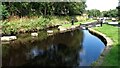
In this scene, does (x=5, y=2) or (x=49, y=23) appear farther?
(x=49, y=23)

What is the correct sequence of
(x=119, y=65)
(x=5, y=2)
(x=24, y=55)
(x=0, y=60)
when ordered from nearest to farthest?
(x=119, y=65)
(x=0, y=60)
(x=24, y=55)
(x=5, y=2)

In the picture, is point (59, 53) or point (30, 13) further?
point (30, 13)

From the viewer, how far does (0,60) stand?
12250 mm

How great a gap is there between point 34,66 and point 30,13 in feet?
Result: 86.5

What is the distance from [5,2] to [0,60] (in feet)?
68.0

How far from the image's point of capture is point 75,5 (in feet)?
164

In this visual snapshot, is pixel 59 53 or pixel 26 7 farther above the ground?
pixel 26 7

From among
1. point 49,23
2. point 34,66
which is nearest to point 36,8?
point 49,23

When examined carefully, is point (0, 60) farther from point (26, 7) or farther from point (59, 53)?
point (26, 7)

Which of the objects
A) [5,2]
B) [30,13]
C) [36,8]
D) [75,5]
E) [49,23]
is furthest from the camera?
[75,5]

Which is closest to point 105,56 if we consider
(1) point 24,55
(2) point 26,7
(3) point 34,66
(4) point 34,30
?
(3) point 34,66

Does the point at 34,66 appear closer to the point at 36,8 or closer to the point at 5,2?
the point at 5,2

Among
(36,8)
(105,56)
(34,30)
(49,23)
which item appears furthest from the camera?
(36,8)

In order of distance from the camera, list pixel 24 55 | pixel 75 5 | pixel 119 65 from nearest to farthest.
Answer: pixel 119 65 < pixel 24 55 < pixel 75 5
